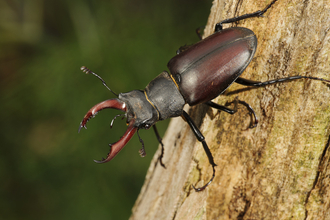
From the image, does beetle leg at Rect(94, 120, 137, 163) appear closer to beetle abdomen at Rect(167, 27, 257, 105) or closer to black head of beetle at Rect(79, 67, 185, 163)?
black head of beetle at Rect(79, 67, 185, 163)

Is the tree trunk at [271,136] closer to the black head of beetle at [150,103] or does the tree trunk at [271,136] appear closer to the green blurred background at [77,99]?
the black head of beetle at [150,103]

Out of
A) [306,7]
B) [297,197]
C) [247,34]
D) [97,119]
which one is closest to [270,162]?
[297,197]

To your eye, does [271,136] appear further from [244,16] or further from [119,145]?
[119,145]

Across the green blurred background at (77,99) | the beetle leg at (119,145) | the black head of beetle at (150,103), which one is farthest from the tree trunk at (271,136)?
the green blurred background at (77,99)

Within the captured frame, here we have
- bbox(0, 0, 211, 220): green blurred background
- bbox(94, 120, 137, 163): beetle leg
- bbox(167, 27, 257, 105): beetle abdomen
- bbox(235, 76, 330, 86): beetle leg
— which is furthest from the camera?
bbox(0, 0, 211, 220): green blurred background

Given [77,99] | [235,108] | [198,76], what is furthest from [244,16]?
[77,99]

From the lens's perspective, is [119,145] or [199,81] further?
[199,81]

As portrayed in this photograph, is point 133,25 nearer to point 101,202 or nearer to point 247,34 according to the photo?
point 247,34

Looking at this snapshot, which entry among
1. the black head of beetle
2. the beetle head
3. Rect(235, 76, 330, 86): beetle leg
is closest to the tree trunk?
Rect(235, 76, 330, 86): beetle leg
